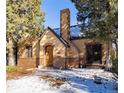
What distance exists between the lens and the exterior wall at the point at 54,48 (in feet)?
35.0

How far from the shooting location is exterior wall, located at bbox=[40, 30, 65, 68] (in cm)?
1066

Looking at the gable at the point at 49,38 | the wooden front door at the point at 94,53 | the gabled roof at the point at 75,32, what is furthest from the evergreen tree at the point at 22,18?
the wooden front door at the point at 94,53

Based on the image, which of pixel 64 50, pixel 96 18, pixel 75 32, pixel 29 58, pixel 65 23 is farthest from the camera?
pixel 29 58

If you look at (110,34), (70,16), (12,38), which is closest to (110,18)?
(110,34)

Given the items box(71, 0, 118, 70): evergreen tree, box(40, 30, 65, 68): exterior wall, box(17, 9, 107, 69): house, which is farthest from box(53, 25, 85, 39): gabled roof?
box(71, 0, 118, 70): evergreen tree

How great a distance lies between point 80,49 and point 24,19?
2913 millimetres

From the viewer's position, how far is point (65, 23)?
11.0 meters

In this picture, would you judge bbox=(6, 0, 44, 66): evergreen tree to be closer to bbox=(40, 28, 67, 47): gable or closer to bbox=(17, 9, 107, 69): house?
bbox=(40, 28, 67, 47): gable

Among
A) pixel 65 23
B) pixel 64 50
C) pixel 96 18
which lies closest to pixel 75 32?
pixel 65 23

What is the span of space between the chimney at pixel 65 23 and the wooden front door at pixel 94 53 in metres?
1.17

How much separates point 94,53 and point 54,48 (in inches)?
71.9

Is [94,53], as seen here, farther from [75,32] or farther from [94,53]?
[75,32]

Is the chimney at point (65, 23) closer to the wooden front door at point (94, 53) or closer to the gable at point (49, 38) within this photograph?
the gable at point (49, 38)

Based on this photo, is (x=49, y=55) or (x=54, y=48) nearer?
(x=54, y=48)
